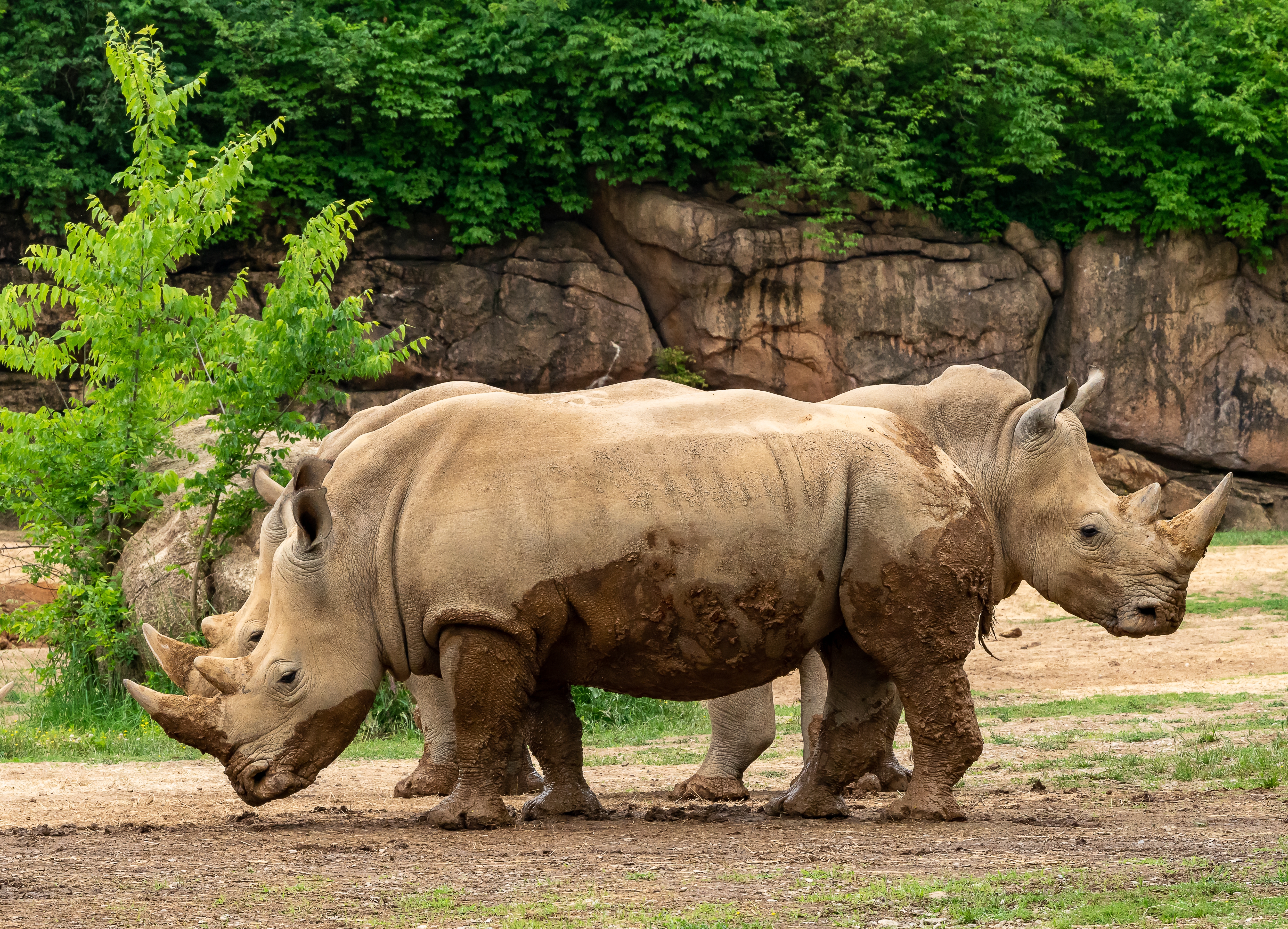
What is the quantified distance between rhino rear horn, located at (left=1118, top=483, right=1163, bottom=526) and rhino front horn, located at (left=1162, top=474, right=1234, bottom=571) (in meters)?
0.09

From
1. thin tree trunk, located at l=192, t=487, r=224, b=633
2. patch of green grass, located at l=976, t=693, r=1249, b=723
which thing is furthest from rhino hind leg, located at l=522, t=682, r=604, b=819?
thin tree trunk, located at l=192, t=487, r=224, b=633

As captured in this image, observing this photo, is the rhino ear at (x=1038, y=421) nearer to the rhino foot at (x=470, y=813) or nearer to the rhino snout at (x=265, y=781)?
the rhino foot at (x=470, y=813)

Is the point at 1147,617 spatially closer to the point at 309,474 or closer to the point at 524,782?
the point at 524,782

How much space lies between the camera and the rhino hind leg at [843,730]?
20.5 feet

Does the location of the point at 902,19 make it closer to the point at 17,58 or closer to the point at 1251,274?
the point at 1251,274

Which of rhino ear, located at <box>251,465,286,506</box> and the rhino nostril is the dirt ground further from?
rhino ear, located at <box>251,465,286,506</box>

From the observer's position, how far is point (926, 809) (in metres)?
5.93

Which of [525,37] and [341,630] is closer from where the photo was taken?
[341,630]

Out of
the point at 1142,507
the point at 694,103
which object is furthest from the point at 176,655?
the point at 694,103

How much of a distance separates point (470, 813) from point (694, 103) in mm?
17113

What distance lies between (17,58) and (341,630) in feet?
55.8

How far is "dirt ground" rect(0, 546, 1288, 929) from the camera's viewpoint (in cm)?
419

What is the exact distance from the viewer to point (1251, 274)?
22.3 m

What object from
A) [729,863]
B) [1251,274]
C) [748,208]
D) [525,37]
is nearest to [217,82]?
[525,37]
